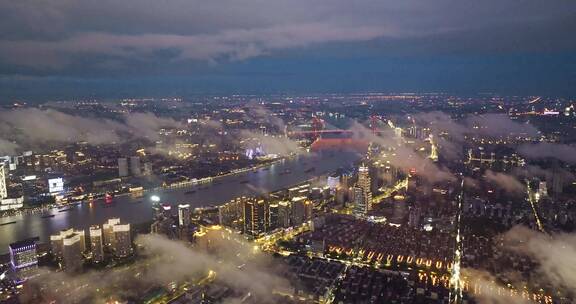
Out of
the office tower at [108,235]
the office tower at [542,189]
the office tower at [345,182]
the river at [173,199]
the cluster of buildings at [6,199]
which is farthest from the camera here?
the office tower at [345,182]

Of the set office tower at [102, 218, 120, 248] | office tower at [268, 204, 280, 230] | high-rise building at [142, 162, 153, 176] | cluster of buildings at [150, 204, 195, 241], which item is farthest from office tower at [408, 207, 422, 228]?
high-rise building at [142, 162, 153, 176]

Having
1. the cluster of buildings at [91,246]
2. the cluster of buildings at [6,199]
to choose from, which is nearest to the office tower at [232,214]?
the cluster of buildings at [91,246]

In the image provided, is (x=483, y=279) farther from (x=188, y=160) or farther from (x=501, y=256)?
(x=188, y=160)

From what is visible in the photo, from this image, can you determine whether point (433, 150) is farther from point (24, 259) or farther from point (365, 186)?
point (24, 259)

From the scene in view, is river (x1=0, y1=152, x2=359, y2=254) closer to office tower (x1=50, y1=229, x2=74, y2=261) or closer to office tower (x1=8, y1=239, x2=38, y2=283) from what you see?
office tower (x1=8, y1=239, x2=38, y2=283)

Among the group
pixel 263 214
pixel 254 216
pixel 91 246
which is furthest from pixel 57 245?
pixel 263 214

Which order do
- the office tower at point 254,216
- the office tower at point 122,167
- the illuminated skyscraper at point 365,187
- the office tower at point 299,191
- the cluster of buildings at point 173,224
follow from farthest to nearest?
the office tower at point 122,167 → the office tower at point 299,191 → the illuminated skyscraper at point 365,187 → the office tower at point 254,216 → the cluster of buildings at point 173,224

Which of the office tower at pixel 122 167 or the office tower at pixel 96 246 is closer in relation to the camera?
the office tower at pixel 96 246

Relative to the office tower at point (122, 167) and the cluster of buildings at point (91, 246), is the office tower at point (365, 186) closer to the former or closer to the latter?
the cluster of buildings at point (91, 246)
